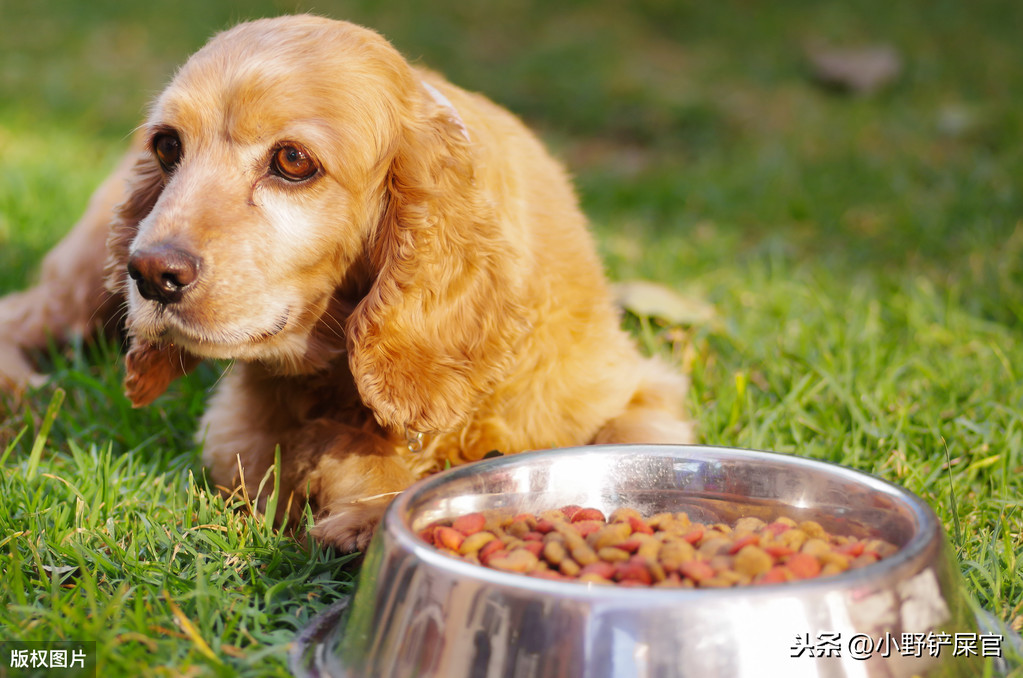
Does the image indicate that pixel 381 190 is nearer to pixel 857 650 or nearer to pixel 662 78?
pixel 857 650

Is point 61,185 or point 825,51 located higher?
point 825,51

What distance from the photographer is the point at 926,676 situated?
61.3 inches

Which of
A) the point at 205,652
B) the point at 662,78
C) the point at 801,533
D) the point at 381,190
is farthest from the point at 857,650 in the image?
the point at 662,78

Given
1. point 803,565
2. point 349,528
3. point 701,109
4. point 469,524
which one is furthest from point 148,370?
point 701,109

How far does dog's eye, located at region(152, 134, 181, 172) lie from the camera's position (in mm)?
2348

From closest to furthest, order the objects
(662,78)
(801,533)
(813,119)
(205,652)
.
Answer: (205,652) → (801,533) → (813,119) → (662,78)

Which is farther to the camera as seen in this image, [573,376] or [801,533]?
[573,376]

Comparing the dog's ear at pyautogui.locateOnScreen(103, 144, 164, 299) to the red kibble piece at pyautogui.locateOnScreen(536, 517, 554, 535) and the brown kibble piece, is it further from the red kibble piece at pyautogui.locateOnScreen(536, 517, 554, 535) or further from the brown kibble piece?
the brown kibble piece

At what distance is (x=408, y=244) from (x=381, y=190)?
174 mm

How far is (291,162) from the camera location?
2.16 metres

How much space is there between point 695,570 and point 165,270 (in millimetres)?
1199

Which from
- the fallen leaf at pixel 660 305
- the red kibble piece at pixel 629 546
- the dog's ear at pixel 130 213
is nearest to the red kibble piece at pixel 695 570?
the red kibble piece at pixel 629 546

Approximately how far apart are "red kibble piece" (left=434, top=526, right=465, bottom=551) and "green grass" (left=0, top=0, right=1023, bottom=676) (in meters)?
0.31

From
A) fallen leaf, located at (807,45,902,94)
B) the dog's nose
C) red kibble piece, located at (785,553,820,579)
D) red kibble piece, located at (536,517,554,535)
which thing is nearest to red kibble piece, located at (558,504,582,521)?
red kibble piece, located at (536,517,554,535)
